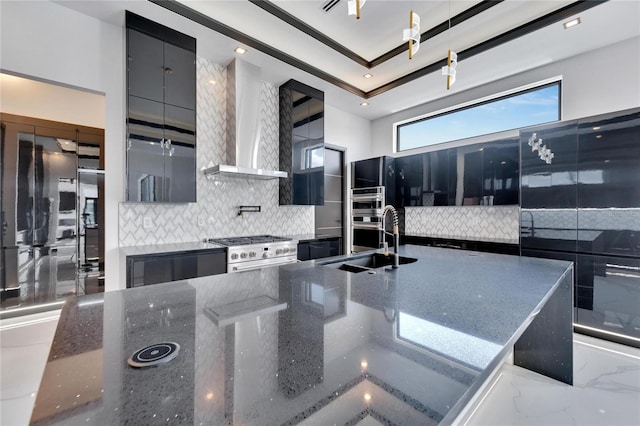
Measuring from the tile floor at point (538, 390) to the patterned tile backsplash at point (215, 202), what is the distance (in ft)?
3.87

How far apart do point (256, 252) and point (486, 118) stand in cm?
389

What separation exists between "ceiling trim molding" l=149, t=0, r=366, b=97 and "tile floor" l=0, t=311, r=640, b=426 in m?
3.26

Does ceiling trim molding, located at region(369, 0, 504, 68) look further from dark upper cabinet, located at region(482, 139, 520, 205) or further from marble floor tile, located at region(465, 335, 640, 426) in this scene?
marble floor tile, located at region(465, 335, 640, 426)

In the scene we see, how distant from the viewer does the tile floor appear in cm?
172

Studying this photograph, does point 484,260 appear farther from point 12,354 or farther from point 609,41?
point 12,354

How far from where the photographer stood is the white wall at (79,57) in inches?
92.9

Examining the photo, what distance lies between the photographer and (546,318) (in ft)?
6.92

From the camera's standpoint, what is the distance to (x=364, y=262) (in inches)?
88.4

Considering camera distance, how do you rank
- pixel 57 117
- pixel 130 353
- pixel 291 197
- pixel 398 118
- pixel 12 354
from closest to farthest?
pixel 130 353 < pixel 12 354 < pixel 57 117 < pixel 291 197 < pixel 398 118

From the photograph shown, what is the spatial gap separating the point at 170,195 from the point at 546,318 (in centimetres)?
359

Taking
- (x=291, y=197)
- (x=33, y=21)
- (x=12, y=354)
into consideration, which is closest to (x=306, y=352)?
(x=12, y=354)

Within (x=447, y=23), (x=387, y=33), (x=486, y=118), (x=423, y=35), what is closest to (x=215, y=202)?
(x=387, y=33)

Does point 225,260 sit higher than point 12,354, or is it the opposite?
point 225,260

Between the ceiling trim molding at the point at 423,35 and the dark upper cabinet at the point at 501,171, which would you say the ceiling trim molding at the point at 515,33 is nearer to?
the ceiling trim molding at the point at 423,35
